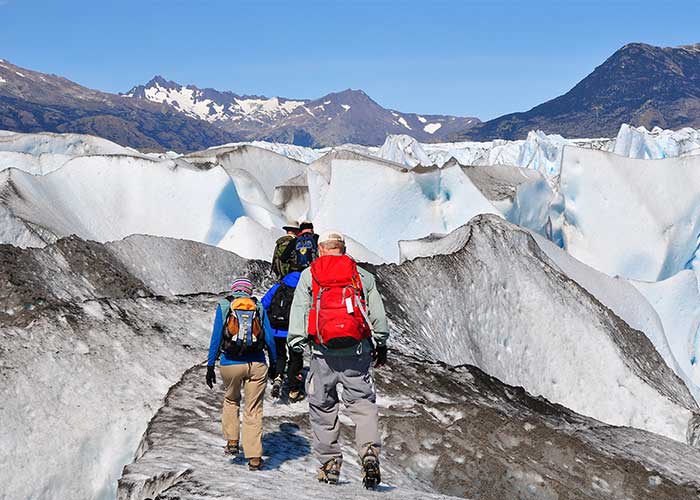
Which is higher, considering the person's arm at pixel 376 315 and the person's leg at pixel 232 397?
the person's arm at pixel 376 315

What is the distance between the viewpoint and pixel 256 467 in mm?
4906

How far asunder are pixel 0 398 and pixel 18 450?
44 cm

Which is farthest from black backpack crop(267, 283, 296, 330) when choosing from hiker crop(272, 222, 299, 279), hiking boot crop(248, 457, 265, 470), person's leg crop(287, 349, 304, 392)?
hiking boot crop(248, 457, 265, 470)

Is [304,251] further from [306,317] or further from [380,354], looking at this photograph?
[380,354]

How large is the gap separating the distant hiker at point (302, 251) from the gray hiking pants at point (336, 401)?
1.65m

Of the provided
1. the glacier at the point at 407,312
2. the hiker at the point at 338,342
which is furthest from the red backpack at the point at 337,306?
the glacier at the point at 407,312

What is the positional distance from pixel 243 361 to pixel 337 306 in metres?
0.96

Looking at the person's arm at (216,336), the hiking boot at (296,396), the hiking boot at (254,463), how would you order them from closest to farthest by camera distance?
the hiking boot at (254,463), the person's arm at (216,336), the hiking boot at (296,396)

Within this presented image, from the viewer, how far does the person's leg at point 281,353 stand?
635 cm

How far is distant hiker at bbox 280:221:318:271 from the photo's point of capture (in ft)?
20.4

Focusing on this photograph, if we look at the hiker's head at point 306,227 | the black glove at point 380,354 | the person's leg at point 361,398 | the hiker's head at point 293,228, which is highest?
the hiker's head at point 306,227

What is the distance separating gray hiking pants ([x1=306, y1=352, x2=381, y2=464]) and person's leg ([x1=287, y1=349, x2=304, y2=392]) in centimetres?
157

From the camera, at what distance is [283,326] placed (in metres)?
6.26

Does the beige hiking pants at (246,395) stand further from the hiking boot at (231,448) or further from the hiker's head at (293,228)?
the hiker's head at (293,228)
